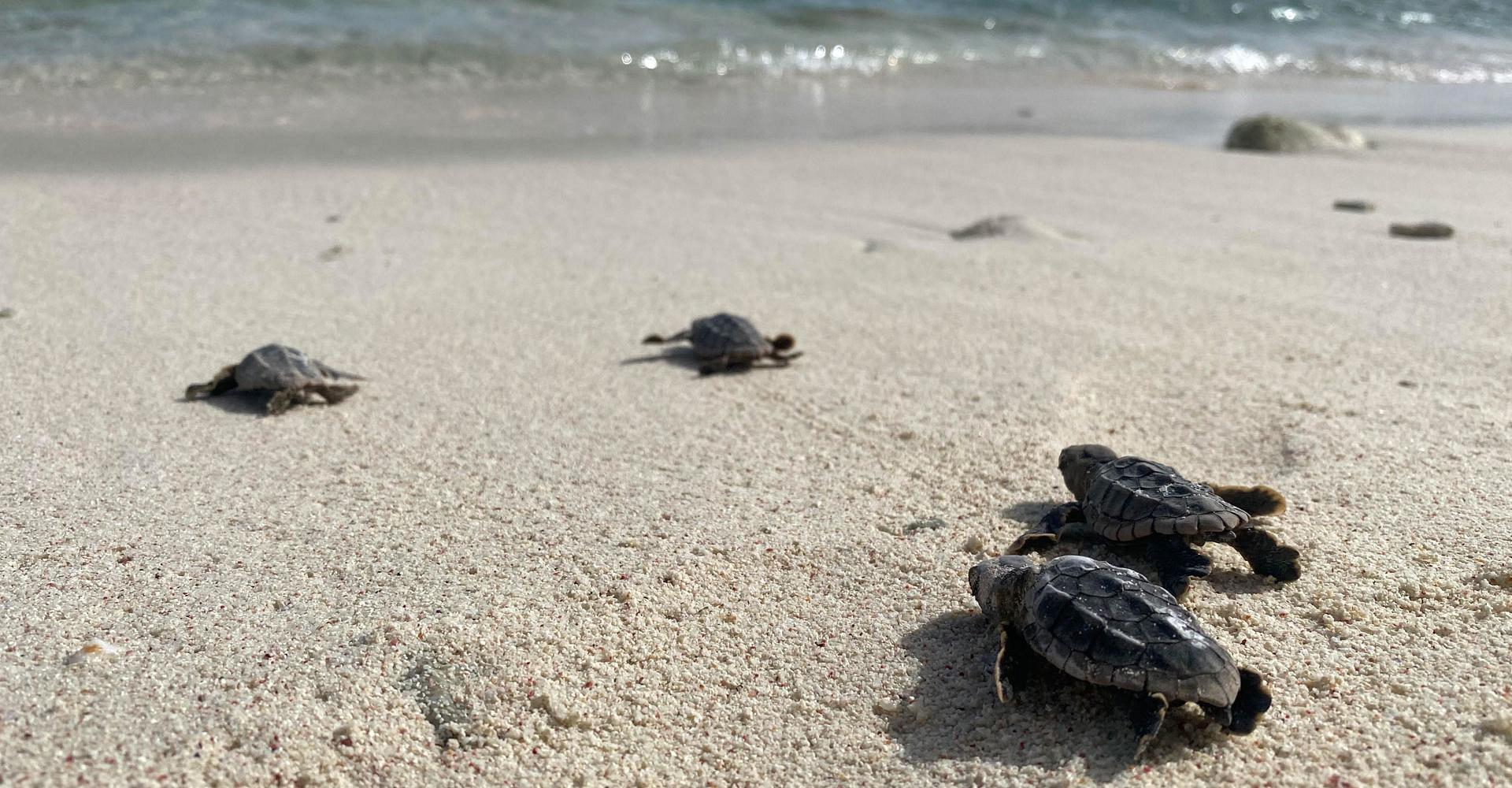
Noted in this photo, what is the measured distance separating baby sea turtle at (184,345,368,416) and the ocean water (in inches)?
283

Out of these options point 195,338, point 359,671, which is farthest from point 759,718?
point 195,338

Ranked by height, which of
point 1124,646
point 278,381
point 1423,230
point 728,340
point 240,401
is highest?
point 1423,230

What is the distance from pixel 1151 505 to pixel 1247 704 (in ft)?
2.19

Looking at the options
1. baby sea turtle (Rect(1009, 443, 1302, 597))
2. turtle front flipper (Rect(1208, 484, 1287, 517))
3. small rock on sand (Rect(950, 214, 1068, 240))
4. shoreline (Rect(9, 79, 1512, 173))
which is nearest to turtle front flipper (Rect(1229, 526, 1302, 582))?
baby sea turtle (Rect(1009, 443, 1302, 597))

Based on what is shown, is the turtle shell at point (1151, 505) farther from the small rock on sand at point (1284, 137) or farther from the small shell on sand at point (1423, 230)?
the small rock on sand at point (1284, 137)

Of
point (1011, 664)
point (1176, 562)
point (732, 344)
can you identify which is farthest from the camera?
point (732, 344)

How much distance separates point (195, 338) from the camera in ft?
14.9

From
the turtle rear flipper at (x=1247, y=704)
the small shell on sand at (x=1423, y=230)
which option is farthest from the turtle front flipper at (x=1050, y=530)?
the small shell on sand at (x=1423, y=230)

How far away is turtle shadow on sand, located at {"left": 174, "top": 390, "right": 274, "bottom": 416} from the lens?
3.89 metres

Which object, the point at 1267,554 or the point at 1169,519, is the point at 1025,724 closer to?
the point at 1169,519

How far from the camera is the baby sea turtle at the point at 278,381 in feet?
12.7

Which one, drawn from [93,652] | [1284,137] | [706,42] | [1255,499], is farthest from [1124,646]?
[706,42]

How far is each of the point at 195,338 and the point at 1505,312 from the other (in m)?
5.39

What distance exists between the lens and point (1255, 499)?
2979mm
